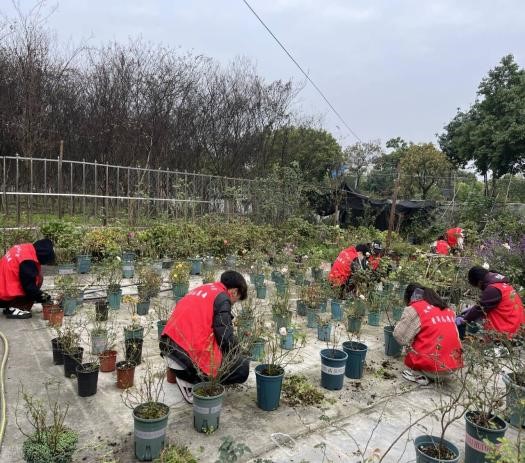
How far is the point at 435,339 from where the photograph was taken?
3.95 m

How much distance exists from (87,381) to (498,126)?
16091mm

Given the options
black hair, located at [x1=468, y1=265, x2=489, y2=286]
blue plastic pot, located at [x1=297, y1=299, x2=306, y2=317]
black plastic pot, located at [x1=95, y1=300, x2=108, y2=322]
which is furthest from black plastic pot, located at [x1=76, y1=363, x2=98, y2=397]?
black hair, located at [x1=468, y1=265, x2=489, y2=286]

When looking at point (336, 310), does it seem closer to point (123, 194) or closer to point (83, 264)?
point (83, 264)

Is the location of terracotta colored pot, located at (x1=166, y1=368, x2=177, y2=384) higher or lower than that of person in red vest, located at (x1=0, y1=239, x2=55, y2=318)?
lower

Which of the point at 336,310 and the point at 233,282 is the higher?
the point at 233,282

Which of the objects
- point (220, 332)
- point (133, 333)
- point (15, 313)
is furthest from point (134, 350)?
point (15, 313)

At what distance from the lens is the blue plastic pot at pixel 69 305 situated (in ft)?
17.4

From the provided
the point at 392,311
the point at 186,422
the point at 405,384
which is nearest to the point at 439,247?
the point at 392,311

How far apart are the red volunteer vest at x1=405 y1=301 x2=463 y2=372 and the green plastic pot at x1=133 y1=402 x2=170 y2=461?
2.29 metres

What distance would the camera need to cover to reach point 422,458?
251cm

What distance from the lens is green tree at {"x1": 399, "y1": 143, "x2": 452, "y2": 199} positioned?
20094 mm

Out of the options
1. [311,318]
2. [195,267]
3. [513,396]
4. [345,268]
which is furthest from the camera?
[195,267]

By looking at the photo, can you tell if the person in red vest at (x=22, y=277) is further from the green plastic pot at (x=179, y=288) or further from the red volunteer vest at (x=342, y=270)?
the red volunteer vest at (x=342, y=270)

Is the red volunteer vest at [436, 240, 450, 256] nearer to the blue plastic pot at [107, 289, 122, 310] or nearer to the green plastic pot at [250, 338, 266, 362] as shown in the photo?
the green plastic pot at [250, 338, 266, 362]
